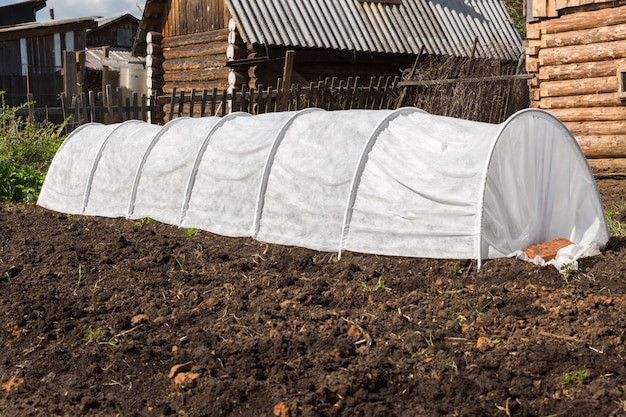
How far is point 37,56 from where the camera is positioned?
25.4 metres

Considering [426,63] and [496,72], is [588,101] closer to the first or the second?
[496,72]

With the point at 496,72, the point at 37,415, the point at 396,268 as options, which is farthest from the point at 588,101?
the point at 37,415

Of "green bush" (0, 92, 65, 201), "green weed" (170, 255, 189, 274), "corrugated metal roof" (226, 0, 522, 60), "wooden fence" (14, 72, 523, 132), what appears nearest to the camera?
"green weed" (170, 255, 189, 274)

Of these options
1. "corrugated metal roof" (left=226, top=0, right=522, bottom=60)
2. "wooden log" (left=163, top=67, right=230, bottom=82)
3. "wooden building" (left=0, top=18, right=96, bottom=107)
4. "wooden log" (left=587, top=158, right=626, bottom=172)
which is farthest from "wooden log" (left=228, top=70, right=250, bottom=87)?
"wooden building" (left=0, top=18, right=96, bottom=107)

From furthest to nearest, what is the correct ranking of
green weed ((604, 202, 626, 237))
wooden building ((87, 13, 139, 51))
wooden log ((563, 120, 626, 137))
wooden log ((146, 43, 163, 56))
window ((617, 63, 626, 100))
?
1. wooden building ((87, 13, 139, 51))
2. wooden log ((146, 43, 163, 56))
3. wooden log ((563, 120, 626, 137))
4. window ((617, 63, 626, 100))
5. green weed ((604, 202, 626, 237))

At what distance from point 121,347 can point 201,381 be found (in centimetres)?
85

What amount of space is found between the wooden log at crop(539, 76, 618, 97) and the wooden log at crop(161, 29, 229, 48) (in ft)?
23.2

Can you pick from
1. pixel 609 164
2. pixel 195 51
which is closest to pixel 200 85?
pixel 195 51

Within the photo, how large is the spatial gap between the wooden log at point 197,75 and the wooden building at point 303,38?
2 cm

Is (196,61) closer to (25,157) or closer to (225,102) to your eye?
(225,102)

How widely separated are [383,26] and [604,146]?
751 cm

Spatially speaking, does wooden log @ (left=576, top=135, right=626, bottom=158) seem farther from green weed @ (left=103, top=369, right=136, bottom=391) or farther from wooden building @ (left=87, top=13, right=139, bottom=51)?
wooden building @ (left=87, top=13, right=139, bottom=51)

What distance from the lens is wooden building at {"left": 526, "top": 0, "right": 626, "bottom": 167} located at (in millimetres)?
11438

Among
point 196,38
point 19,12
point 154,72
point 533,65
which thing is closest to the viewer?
point 533,65
